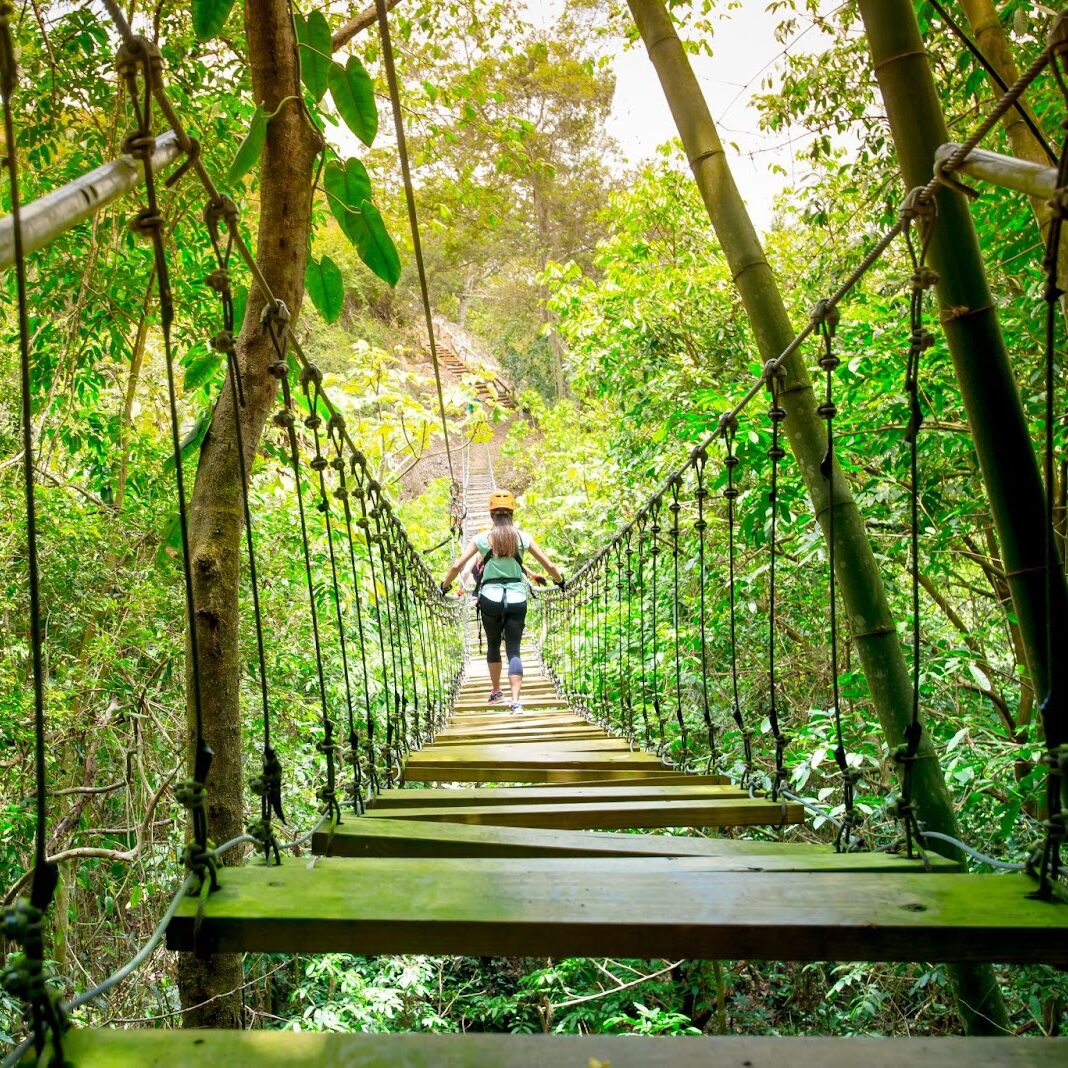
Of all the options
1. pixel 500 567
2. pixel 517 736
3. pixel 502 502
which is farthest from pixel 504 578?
pixel 517 736

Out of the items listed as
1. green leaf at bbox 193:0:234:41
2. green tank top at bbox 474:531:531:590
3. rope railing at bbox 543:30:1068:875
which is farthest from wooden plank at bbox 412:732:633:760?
green leaf at bbox 193:0:234:41

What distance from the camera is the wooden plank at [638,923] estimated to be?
2.29 ft

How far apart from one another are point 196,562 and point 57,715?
135 cm

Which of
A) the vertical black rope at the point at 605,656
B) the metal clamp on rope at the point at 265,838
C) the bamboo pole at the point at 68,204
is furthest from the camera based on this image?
the vertical black rope at the point at 605,656

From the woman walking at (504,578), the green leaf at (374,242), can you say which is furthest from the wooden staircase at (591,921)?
the woman walking at (504,578)

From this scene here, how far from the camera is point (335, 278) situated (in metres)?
1.46

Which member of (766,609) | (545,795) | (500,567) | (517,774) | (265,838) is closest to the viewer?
(265,838)

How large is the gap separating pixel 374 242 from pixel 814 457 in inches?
33.8

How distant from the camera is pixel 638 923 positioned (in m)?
0.70

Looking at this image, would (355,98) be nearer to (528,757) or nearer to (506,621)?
(528,757)

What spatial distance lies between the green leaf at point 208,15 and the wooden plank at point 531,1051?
119 centimetres

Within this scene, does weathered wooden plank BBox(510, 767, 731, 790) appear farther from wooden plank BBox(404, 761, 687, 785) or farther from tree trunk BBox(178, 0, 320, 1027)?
tree trunk BBox(178, 0, 320, 1027)

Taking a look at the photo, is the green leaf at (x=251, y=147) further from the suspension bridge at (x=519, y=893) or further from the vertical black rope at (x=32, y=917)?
the vertical black rope at (x=32, y=917)

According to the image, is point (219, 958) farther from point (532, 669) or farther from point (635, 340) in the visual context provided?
point (532, 669)
